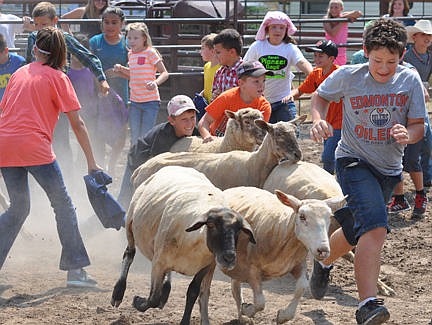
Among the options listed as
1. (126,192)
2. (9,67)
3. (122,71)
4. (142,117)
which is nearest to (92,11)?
(122,71)

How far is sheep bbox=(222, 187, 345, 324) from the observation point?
16.9 ft

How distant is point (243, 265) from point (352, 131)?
101cm

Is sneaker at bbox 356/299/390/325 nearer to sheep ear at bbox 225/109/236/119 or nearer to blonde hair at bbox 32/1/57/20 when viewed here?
sheep ear at bbox 225/109/236/119

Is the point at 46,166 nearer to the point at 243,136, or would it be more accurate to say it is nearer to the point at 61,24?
the point at 243,136

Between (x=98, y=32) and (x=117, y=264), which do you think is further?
(x=98, y=32)

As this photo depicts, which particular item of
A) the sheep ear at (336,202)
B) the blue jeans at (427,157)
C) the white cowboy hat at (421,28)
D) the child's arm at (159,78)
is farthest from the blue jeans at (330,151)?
the sheep ear at (336,202)

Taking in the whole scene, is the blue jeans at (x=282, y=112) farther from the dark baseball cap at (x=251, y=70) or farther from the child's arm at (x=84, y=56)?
the child's arm at (x=84, y=56)

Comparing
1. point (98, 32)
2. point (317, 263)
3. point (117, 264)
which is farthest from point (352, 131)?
point (98, 32)

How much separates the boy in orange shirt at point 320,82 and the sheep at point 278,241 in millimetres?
2764

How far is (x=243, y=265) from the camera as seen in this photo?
538 cm

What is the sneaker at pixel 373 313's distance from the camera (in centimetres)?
489

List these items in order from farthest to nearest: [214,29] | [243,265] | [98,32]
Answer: [214,29] < [98,32] < [243,265]

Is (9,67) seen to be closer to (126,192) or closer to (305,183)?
(126,192)

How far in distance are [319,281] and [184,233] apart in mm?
1123
